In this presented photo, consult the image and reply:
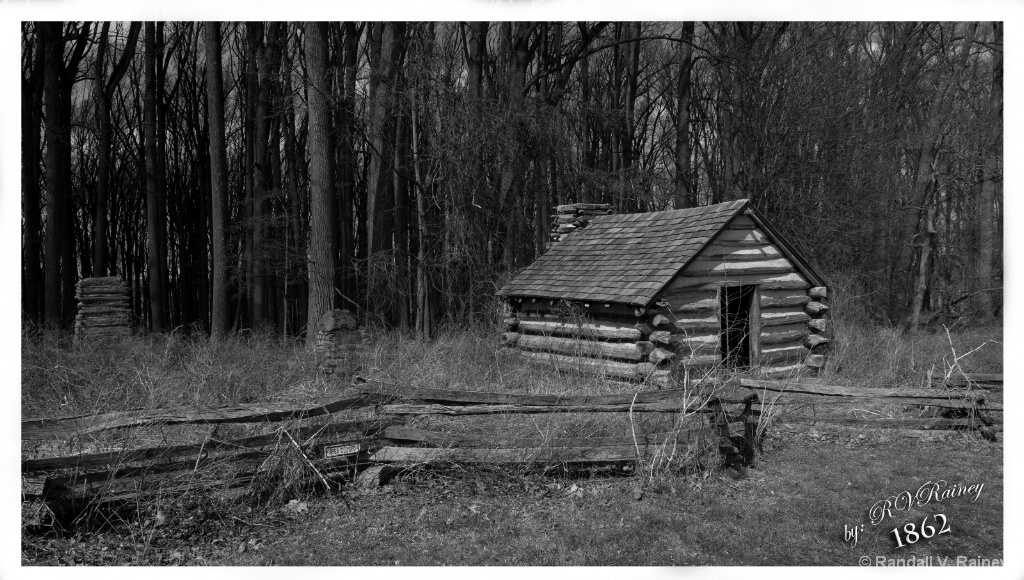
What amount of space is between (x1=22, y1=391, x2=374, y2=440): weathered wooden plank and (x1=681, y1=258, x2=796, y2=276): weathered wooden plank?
20.4 feet

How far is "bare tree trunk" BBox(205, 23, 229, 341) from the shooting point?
16.5 m

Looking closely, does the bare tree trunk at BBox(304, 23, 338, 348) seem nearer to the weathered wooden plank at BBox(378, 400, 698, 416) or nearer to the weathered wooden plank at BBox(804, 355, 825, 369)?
the weathered wooden plank at BBox(378, 400, 698, 416)

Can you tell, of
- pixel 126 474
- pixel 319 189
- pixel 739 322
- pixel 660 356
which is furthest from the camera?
pixel 319 189

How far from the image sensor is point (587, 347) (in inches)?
443

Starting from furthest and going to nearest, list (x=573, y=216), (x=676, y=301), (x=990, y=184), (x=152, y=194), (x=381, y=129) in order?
(x=990, y=184) → (x=152, y=194) → (x=381, y=129) → (x=573, y=216) → (x=676, y=301)

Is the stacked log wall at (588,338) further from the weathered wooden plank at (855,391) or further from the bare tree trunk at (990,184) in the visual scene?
the bare tree trunk at (990,184)

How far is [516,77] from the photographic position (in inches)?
661

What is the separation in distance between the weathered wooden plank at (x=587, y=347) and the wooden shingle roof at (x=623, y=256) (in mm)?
693

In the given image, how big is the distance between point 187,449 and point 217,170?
12.2 metres

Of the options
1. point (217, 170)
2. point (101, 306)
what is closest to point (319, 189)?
point (217, 170)

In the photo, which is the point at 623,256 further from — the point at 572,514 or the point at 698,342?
the point at 572,514

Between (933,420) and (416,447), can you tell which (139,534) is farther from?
(933,420)

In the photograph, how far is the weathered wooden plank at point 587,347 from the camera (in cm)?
1061

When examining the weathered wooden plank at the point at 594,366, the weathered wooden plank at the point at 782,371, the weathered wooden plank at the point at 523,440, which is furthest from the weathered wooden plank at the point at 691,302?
the weathered wooden plank at the point at 523,440
